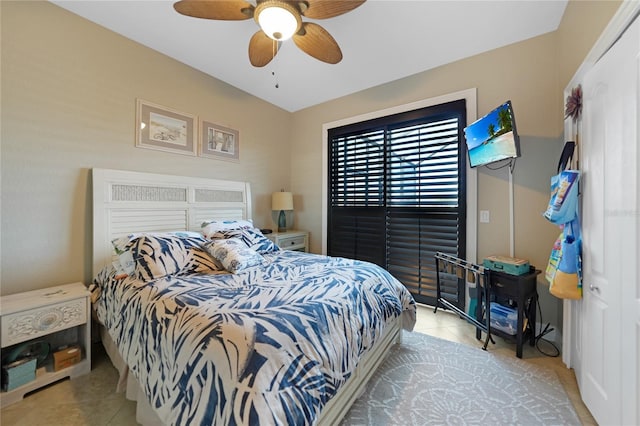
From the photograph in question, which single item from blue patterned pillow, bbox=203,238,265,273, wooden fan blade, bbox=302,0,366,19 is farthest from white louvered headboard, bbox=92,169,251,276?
wooden fan blade, bbox=302,0,366,19

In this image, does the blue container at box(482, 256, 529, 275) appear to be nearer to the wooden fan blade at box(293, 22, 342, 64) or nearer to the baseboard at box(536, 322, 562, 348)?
the baseboard at box(536, 322, 562, 348)

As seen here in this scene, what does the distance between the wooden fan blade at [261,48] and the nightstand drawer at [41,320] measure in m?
2.32

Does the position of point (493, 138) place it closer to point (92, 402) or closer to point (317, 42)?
point (317, 42)

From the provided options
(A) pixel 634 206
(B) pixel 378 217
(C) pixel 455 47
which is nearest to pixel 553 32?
(C) pixel 455 47

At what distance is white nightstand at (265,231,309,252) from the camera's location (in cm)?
343

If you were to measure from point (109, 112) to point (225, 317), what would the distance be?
2329 mm

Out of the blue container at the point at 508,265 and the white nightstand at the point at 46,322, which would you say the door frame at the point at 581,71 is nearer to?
the blue container at the point at 508,265

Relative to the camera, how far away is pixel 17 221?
181cm

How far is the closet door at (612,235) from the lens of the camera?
112cm

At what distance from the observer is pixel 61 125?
200cm

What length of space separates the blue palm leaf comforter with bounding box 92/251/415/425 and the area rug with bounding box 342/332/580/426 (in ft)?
1.37

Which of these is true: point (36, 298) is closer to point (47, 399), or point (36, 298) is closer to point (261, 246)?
point (47, 399)

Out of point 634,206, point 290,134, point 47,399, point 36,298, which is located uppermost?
point 290,134

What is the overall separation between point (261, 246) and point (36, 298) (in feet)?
5.23
